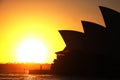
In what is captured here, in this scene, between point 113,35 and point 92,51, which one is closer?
point 113,35

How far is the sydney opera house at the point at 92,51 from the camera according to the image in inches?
4505

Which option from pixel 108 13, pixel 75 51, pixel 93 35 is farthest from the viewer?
pixel 75 51

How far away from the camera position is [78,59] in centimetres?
12925

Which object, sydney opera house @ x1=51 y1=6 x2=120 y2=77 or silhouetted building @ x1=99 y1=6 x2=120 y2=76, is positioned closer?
silhouetted building @ x1=99 y1=6 x2=120 y2=76

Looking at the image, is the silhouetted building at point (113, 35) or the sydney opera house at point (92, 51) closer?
the silhouetted building at point (113, 35)

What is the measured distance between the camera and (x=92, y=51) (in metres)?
125

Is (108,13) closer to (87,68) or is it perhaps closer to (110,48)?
(110,48)

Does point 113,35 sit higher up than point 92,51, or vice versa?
point 113,35

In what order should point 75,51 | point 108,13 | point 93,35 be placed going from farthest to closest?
point 75,51 → point 93,35 → point 108,13

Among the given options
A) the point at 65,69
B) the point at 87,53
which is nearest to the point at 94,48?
the point at 87,53

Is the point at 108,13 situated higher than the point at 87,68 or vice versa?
the point at 108,13

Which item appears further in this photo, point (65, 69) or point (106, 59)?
point (65, 69)

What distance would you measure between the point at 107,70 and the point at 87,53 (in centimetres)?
626

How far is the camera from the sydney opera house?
114 metres
